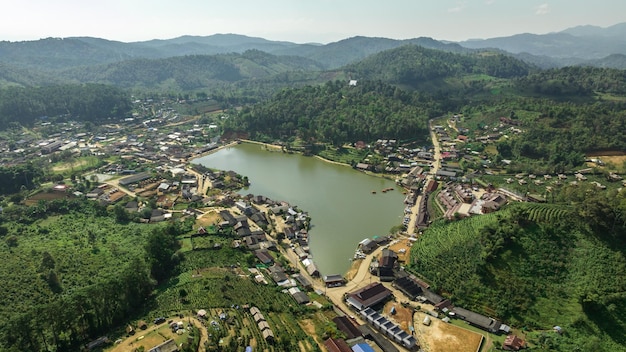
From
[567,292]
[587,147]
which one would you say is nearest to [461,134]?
[587,147]

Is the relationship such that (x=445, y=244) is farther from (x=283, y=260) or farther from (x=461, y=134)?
(x=461, y=134)

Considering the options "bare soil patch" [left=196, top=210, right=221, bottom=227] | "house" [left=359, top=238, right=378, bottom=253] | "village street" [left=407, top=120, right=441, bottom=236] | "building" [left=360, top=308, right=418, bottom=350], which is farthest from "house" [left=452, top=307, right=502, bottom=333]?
"bare soil patch" [left=196, top=210, right=221, bottom=227]

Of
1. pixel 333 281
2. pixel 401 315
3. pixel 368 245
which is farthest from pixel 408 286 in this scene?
pixel 368 245

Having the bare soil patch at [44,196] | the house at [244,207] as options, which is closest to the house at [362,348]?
the house at [244,207]

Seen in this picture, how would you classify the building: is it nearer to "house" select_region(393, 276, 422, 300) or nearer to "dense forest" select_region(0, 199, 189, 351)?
"house" select_region(393, 276, 422, 300)

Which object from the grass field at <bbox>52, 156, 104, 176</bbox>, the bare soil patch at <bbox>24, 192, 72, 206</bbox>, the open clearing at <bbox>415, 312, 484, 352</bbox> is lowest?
the open clearing at <bbox>415, 312, 484, 352</bbox>

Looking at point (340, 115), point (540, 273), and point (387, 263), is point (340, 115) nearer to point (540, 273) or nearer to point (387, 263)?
point (387, 263)

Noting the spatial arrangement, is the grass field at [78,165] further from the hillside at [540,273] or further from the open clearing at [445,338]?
the open clearing at [445,338]
